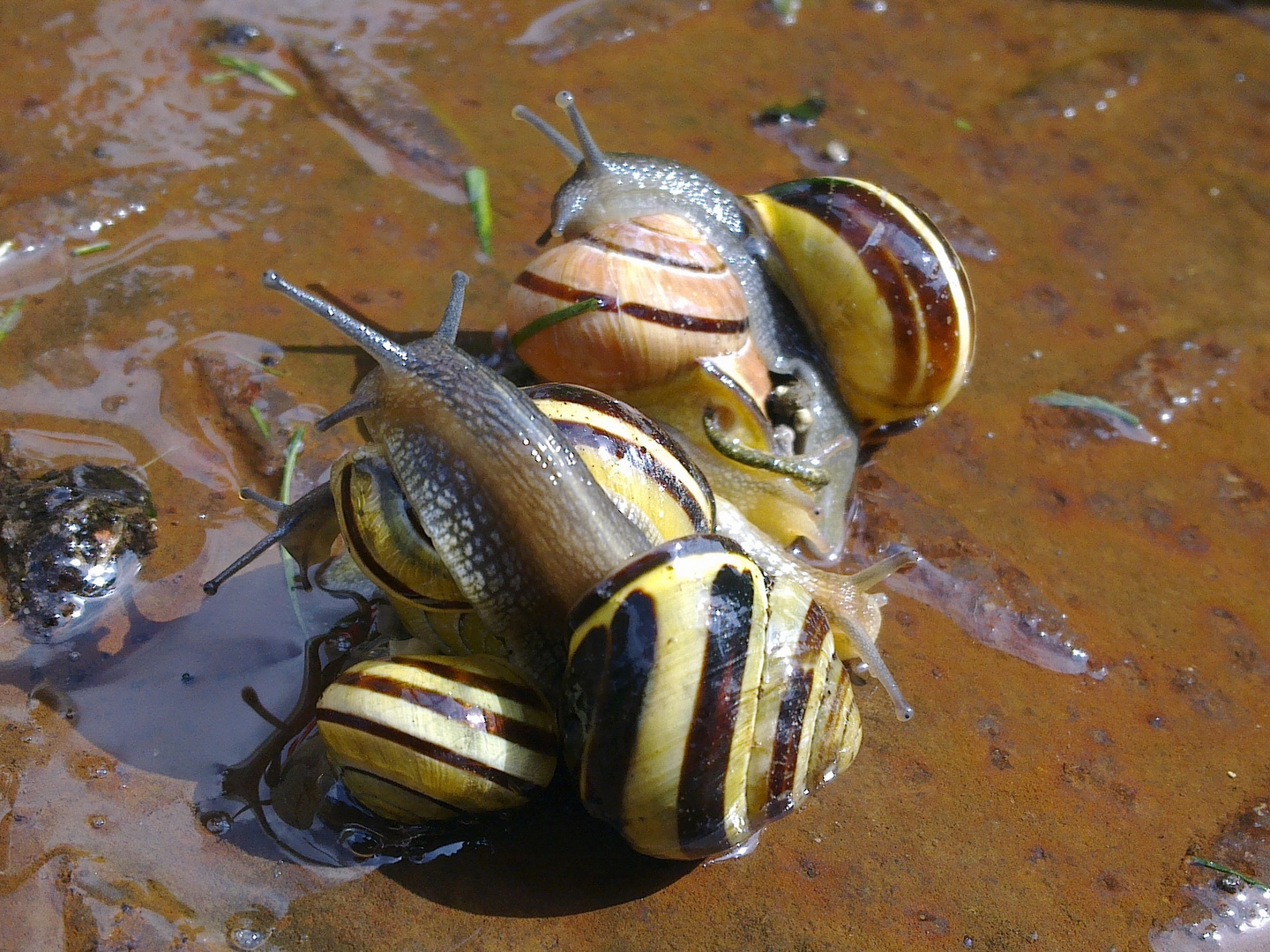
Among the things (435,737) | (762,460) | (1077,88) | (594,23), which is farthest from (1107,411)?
(594,23)

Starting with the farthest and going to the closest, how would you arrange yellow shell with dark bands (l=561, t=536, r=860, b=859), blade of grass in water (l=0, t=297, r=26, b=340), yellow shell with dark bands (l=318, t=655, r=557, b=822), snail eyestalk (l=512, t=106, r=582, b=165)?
1. snail eyestalk (l=512, t=106, r=582, b=165)
2. blade of grass in water (l=0, t=297, r=26, b=340)
3. yellow shell with dark bands (l=318, t=655, r=557, b=822)
4. yellow shell with dark bands (l=561, t=536, r=860, b=859)

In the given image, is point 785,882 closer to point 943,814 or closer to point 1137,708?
point 943,814

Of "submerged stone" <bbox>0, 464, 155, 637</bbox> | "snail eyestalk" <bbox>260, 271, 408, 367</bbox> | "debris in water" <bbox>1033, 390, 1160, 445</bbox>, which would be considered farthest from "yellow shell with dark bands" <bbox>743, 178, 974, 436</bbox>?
"submerged stone" <bbox>0, 464, 155, 637</bbox>

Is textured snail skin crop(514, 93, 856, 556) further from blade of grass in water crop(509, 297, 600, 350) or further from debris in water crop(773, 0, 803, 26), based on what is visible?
debris in water crop(773, 0, 803, 26)

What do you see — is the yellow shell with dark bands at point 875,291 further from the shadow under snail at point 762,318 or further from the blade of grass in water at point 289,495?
the blade of grass in water at point 289,495

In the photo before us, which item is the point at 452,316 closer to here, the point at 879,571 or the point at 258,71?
the point at 879,571

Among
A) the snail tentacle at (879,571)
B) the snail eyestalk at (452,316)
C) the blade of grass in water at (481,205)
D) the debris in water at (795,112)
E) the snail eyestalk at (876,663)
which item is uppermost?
the snail eyestalk at (452,316)

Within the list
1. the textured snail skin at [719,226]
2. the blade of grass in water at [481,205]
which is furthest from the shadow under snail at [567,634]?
the blade of grass in water at [481,205]
